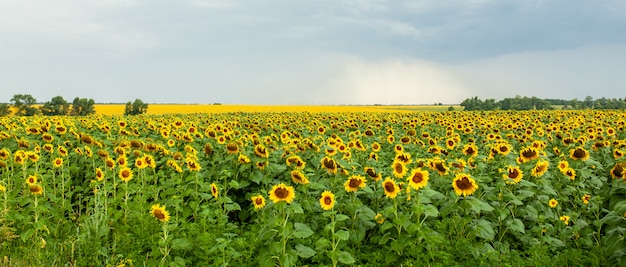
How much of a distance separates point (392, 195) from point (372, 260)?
2.60ft

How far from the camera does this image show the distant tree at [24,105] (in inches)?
2237

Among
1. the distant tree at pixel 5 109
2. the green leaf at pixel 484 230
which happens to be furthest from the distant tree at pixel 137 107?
the green leaf at pixel 484 230

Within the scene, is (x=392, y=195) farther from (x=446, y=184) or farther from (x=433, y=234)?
(x=446, y=184)

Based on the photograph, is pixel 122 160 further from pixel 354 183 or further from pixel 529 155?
pixel 529 155

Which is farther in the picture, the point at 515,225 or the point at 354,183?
the point at 515,225

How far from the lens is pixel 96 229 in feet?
19.7

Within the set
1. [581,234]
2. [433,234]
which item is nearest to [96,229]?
[433,234]

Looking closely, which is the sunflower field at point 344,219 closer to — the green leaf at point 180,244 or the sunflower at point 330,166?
the green leaf at point 180,244

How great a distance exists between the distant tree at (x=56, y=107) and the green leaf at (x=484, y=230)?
6501cm

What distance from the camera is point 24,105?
5816cm

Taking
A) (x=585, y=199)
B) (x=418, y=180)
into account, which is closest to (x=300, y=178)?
(x=418, y=180)

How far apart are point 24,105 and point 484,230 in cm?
6723

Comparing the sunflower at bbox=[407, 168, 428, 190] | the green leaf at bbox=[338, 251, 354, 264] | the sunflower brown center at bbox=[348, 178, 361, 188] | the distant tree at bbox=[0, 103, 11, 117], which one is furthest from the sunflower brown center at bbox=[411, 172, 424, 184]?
the distant tree at bbox=[0, 103, 11, 117]

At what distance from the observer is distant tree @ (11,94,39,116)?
2237 inches
